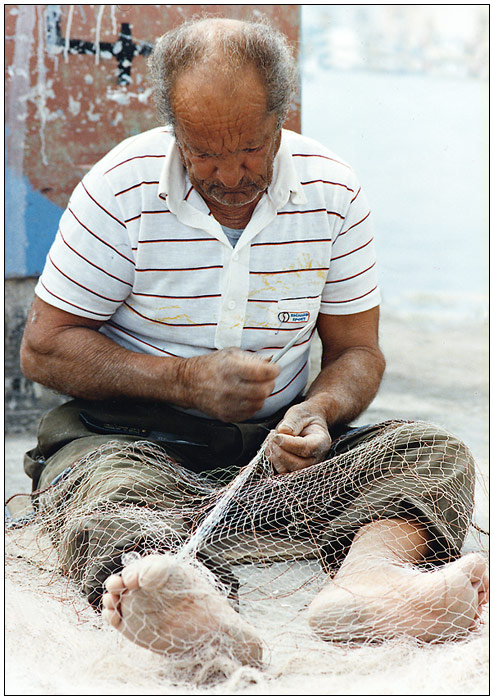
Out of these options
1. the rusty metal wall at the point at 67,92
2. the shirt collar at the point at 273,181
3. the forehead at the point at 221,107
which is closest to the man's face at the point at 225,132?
the forehead at the point at 221,107

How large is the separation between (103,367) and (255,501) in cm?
55

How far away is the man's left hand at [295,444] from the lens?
200 cm

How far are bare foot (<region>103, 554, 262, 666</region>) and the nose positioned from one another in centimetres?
92

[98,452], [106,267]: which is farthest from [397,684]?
[106,267]

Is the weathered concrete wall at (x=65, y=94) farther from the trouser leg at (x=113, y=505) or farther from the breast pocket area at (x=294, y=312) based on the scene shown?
the trouser leg at (x=113, y=505)

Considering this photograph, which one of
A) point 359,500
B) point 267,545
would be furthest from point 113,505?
point 359,500

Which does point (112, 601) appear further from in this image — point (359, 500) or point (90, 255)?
point (90, 255)

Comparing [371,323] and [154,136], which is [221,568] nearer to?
[371,323]

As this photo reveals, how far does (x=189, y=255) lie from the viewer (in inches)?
88.4

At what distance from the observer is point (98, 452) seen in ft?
6.80

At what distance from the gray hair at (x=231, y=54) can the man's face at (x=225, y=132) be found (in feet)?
0.09

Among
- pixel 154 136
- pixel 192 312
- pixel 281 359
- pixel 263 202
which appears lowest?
pixel 281 359

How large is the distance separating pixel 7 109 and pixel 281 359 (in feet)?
5.69

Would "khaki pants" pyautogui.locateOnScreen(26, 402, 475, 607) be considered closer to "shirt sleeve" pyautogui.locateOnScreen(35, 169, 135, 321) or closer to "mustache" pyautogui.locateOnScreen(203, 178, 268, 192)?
"shirt sleeve" pyautogui.locateOnScreen(35, 169, 135, 321)
